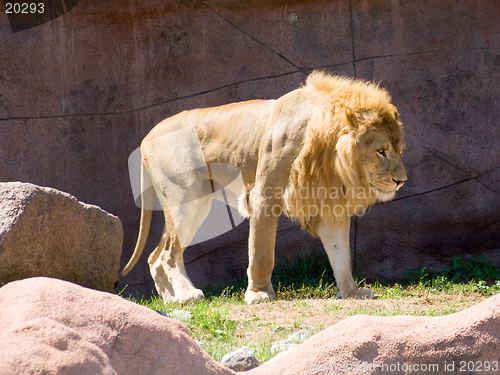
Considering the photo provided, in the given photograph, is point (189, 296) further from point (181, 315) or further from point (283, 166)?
point (283, 166)

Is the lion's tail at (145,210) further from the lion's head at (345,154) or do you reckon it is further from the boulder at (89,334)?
the boulder at (89,334)

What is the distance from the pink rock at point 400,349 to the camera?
1.80m

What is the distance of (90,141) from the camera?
19.7 feet

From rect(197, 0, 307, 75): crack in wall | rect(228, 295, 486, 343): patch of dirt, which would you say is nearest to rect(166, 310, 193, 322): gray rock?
rect(228, 295, 486, 343): patch of dirt

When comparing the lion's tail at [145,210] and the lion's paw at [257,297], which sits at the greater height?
the lion's tail at [145,210]

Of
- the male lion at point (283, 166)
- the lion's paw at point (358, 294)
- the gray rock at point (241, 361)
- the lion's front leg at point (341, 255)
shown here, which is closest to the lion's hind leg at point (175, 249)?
the male lion at point (283, 166)

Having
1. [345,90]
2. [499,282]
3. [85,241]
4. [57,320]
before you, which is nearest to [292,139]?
[345,90]

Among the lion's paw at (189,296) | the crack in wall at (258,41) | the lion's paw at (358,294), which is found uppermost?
the crack in wall at (258,41)

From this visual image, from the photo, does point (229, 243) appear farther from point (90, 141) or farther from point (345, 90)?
point (345, 90)

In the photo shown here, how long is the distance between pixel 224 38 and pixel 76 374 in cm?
501

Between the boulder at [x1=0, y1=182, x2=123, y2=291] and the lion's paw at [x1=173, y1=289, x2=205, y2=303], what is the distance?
0.68m

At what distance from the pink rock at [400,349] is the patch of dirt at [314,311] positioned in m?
0.84

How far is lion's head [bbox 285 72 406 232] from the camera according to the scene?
12.3ft

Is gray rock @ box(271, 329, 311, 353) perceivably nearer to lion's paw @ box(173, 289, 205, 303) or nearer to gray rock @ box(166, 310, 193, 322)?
gray rock @ box(166, 310, 193, 322)
